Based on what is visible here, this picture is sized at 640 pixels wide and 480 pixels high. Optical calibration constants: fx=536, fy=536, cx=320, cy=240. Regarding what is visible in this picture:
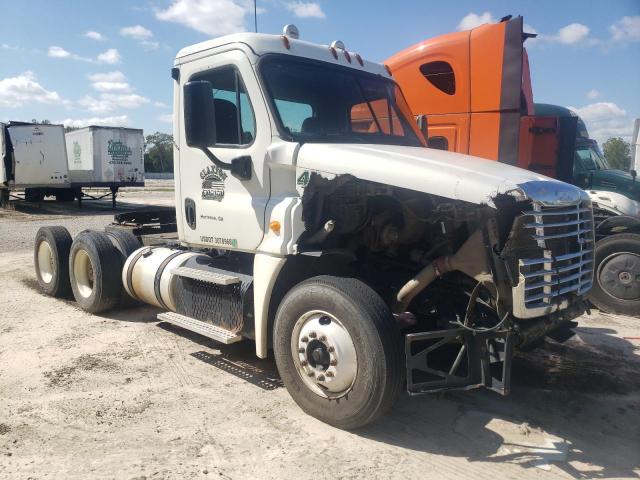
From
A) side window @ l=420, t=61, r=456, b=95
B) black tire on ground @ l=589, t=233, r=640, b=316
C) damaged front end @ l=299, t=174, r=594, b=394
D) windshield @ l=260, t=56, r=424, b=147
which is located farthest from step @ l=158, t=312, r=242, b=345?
black tire on ground @ l=589, t=233, r=640, b=316

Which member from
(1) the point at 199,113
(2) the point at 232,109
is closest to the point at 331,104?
(2) the point at 232,109

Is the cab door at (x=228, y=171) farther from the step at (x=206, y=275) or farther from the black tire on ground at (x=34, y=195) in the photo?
the black tire on ground at (x=34, y=195)

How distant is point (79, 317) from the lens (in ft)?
21.0

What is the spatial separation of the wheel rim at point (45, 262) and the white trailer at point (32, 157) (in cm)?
1575

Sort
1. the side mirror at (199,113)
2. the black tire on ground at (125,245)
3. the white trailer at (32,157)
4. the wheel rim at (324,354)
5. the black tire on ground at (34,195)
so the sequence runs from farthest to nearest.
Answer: the black tire on ground at (34,195), the white trailer at (32,157), the black tire on ground at (125,245), the side mirror at (199,113), the wheel rim at (324,354)

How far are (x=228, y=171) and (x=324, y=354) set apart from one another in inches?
70.7

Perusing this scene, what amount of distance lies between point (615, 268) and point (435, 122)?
9.63 ft

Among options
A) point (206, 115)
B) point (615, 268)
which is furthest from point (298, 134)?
point (615, 268)

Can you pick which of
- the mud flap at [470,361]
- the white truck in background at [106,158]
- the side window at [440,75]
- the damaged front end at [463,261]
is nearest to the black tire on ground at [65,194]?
the white truck in background at [106,158]

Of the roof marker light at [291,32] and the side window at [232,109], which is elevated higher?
the roof marker light at [291,32]

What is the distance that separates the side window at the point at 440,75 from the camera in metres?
6.88

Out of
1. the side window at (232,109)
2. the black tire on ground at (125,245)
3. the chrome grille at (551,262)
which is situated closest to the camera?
the chrome grille at (551,262)

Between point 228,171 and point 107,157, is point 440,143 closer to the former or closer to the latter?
point 228,171

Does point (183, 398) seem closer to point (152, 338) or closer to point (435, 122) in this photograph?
point (152, 338)
